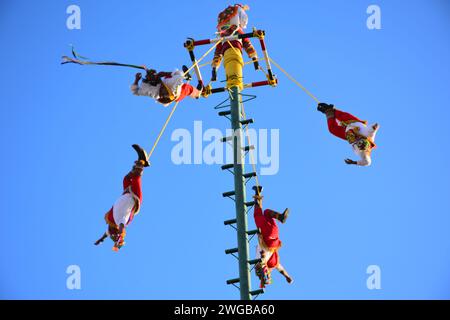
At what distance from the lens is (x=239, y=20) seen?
20094 millimetres

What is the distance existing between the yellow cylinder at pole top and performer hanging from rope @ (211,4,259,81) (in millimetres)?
39

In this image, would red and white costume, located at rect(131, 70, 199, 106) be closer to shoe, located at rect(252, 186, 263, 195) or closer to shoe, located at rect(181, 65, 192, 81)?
shoe, located at rect(181, 65, 192, 81)

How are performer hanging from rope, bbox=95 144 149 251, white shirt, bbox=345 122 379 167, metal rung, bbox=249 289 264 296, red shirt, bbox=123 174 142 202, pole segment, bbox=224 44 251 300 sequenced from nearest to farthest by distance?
metal rung, bbox=249 289 264 296 < pole segment, bbox=224 44 251 300 < performer hanging from rope, bbox=95 144 149 251 < red shirt, bbox=123 174 142 202 < white shirt, bbox=345 122 379 167

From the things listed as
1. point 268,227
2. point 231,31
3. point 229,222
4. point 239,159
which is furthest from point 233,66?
point 229,222

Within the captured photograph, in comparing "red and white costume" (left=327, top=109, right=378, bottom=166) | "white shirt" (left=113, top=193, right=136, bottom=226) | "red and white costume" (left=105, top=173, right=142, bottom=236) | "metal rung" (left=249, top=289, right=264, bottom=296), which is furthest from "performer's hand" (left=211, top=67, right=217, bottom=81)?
"metal rung" (left=249, top=289, right=264, bottom=296)

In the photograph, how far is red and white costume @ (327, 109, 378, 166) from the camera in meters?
17.7

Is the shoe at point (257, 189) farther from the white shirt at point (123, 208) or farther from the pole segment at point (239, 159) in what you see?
the white shirt at point (123, 208)

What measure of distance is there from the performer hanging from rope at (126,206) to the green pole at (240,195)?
1.66 metres

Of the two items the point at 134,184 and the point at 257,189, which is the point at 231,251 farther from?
the point at 134,184

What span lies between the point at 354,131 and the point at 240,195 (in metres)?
2.75

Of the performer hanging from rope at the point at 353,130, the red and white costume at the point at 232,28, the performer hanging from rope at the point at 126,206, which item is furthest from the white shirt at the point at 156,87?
the performer hanging from rope at the point at 353,130

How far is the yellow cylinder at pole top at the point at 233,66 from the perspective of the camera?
18.6 m

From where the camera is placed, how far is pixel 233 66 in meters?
19.0
